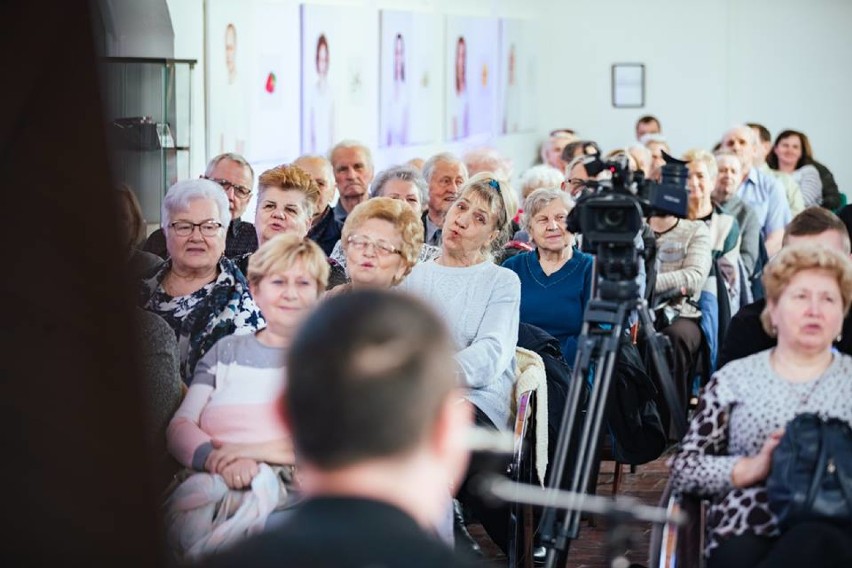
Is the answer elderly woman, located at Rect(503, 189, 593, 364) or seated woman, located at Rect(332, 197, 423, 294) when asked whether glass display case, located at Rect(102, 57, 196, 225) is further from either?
elderly woman, located at Rect(503, 189, 593, 364)

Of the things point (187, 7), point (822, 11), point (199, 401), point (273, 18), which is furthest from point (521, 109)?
point (199, 401)

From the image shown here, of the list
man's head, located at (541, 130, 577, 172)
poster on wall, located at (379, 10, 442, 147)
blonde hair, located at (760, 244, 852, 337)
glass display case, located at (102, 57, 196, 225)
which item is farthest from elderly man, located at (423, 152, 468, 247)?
man's head, located at (541, 130, 577, 172)

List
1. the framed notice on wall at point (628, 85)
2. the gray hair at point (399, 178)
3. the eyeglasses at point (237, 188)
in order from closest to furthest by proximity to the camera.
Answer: the eyeglasses at point (237, 188), the gray hair at point (399, 178), the framed notice on wall at point (628, 85)

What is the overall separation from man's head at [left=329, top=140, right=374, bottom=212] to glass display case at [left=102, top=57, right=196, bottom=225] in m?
A: 1.19

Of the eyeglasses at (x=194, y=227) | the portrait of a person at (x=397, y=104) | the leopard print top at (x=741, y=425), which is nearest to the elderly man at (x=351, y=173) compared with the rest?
the portrait of a person at (x=397, y=104)

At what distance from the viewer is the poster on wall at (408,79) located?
10.5m

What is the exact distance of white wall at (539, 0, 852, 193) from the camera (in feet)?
57.8

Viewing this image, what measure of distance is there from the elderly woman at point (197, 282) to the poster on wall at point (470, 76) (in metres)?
8.10

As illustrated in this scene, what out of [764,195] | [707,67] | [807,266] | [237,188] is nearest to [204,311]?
[807,266]

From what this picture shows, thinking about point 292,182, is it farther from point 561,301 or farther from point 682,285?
point 682,285

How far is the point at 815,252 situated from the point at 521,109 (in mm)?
13624

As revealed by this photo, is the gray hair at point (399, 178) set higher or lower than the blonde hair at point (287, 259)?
higher

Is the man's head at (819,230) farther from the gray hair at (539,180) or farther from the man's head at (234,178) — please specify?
the gray hair at (539,180)

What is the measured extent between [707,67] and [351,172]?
11.1 meters
